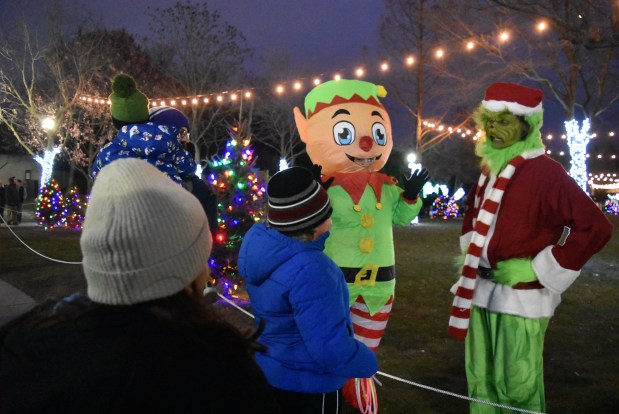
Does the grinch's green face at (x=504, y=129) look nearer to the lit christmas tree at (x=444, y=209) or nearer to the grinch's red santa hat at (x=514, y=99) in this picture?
the grinch's red santa hat at (x=514, y=99)

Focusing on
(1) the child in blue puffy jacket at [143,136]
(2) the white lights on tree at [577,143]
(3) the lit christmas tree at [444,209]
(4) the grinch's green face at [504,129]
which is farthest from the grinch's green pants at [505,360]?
(3) the lit christmas tree at [444,209]

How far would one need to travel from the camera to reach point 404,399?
14.7 feet

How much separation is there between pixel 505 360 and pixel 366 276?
1.20m

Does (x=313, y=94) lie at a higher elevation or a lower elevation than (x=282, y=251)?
higher

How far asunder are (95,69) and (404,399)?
81.4 feet

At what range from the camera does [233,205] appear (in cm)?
880

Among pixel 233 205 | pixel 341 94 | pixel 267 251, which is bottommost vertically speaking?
pixel 233 205

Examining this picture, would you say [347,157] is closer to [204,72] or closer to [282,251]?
[282,251]

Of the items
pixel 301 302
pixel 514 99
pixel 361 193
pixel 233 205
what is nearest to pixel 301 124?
pixel 361 193

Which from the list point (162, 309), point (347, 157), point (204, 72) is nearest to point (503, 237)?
point (347, 157)

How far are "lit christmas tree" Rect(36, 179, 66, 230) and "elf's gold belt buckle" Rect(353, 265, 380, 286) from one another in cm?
1705

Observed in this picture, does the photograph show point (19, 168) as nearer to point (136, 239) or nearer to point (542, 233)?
point (542, 233)

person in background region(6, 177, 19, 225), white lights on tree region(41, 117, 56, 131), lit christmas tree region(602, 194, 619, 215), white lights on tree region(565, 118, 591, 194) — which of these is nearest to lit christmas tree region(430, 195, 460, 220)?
white lights on tree region(565, 118, 591, 194)

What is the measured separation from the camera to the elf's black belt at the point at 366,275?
167 inches
